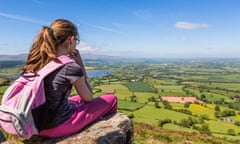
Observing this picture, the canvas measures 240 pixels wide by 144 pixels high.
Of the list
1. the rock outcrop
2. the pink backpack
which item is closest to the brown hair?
the pink backpack

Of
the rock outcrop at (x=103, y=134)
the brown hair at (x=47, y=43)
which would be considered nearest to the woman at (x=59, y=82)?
the brown hair at (x=47, y=43)

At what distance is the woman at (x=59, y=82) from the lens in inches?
137

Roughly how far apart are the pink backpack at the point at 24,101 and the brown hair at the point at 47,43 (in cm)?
11

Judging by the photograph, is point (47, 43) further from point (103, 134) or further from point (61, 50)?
point (103, 134)

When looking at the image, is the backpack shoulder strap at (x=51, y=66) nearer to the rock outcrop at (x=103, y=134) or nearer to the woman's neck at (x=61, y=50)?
the woman's neck at (x=61, y=50)

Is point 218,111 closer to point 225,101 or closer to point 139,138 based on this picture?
point 225,101

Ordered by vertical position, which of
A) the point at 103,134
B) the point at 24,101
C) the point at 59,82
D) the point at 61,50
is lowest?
the point at 103,134

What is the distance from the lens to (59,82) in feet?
11.5

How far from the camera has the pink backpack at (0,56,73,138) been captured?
3295 millimetres

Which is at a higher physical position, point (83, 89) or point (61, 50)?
point (61, 50)

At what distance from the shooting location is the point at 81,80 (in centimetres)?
367

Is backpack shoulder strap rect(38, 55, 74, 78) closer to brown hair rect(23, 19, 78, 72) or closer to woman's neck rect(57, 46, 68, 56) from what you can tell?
brown hair rect(23, 19, 78, 72)

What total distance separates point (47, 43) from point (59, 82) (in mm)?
607

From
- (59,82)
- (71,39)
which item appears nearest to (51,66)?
(59,82)
